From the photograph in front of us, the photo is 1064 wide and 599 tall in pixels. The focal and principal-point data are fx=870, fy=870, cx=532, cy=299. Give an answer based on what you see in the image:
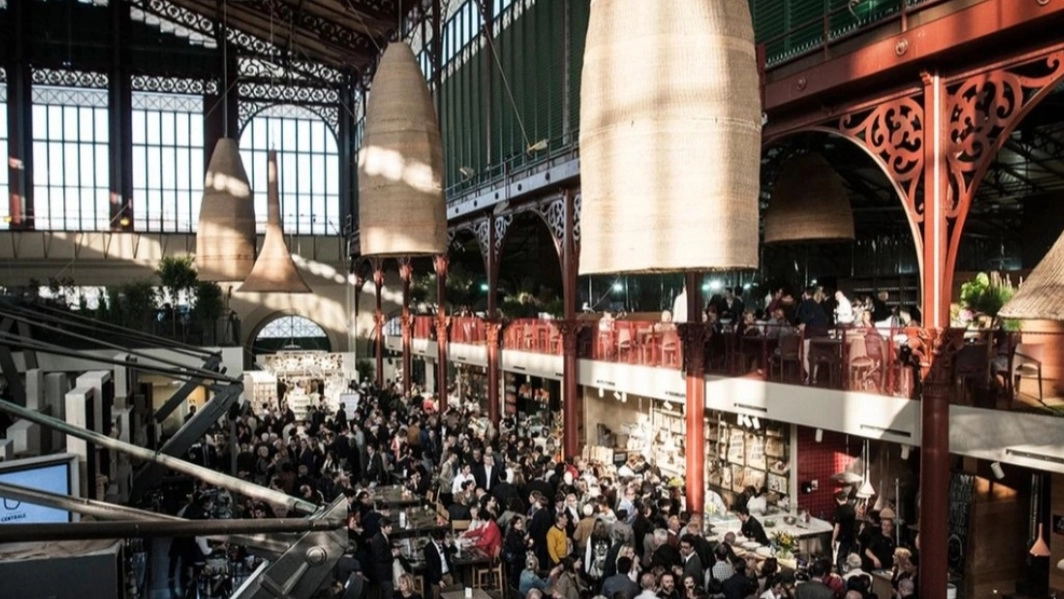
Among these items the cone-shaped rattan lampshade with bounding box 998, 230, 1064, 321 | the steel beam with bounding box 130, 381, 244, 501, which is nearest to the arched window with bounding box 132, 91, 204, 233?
the steel beam with bounding box 130, 381, 244, 501

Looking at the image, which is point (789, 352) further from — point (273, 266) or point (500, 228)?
point (500, 228)

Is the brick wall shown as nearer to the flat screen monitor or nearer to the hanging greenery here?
the hanging greenery

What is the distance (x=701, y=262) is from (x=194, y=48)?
3494 cm

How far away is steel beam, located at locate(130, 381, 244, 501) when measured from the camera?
7527 millimetres

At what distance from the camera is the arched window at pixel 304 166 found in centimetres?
3558

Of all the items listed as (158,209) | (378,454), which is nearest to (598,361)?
(378,454)

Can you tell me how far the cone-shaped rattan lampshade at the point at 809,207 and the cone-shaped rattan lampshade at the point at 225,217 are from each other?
6831 mm

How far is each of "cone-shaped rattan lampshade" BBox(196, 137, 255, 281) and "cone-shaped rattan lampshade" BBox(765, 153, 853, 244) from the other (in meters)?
6.83

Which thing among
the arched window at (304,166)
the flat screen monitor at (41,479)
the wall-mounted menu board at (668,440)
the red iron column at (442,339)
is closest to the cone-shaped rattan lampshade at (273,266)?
the flat screen monitor at (41,479)

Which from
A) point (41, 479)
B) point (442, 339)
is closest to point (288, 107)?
point (442, 339)

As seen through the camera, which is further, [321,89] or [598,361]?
[321,89]

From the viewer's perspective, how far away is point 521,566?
10.1 m

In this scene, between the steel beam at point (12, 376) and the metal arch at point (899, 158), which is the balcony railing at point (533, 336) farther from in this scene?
the steel beam at point (12, 376)

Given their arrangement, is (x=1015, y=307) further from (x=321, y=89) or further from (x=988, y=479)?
(x=321, y=89)
